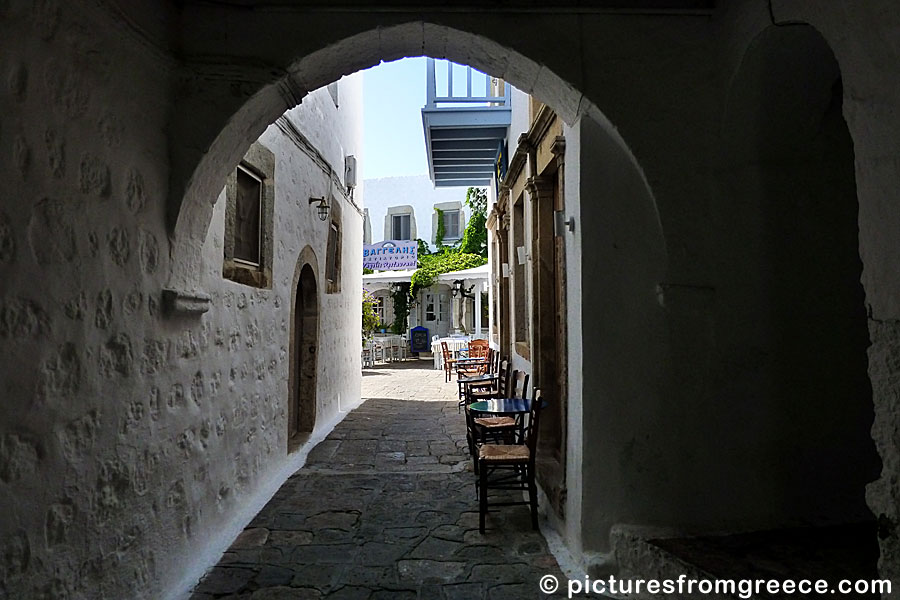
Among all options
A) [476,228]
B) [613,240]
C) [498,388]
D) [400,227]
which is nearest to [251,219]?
[613,240]

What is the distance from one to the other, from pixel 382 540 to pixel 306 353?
356 cm

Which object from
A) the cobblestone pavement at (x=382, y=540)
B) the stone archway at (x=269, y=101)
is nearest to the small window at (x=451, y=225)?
the cobblestone pavement at (x=382, y=540)

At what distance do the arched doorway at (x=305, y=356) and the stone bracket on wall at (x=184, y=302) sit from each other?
310 centimetres

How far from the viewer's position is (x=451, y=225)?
73.6 ft

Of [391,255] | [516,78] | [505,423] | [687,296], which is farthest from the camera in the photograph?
[391,255]

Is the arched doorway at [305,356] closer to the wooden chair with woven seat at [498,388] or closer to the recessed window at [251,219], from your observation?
the recessed window at [251,219]

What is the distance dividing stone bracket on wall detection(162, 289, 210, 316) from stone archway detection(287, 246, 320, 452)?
304 centimetres

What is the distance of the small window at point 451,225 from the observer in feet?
73.2

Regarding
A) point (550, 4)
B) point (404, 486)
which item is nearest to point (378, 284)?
point (404, 486)

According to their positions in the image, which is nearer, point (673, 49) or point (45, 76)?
point (45, 76)

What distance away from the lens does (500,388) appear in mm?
7266

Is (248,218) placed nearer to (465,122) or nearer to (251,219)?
(251,219)

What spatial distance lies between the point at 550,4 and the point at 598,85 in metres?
0.50

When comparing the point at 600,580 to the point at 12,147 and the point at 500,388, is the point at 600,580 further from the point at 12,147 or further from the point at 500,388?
the point at 500,388
